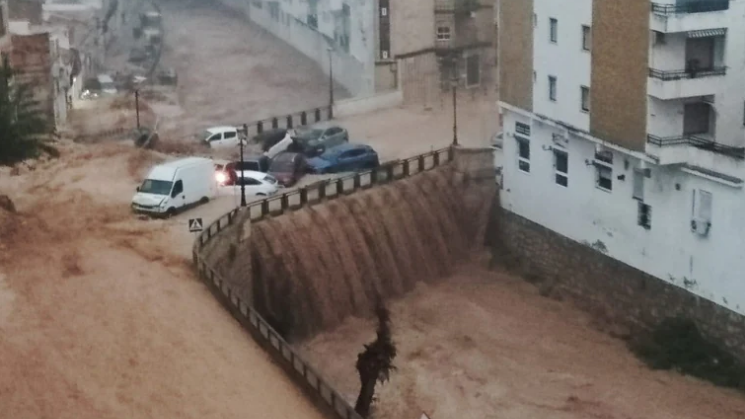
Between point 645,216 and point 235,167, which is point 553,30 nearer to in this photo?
point 645,216

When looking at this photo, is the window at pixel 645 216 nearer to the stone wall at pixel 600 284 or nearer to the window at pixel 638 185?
the window at pixel 638 185

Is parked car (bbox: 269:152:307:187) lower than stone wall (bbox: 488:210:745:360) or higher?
higher

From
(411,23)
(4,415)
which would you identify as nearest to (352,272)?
(4,415)

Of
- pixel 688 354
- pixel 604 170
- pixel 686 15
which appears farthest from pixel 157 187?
pixel 688 354

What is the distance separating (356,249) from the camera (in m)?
40.5

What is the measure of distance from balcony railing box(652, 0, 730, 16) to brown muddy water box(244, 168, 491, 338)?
1219cm

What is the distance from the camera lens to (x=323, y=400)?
28.1 meters

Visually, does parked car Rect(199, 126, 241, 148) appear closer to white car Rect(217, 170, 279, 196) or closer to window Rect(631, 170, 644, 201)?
white car Rect(217, 170, 279, 196)

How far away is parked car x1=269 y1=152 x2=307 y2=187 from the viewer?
1692 inches

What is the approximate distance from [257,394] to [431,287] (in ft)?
47.0

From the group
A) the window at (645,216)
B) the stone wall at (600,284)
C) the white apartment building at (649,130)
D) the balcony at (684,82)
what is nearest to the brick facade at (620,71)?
the white apartment building at (649,130)

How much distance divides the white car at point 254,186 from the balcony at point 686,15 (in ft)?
44.6

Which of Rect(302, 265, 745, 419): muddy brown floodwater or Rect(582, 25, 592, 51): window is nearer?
Rect(302, 265, 745, 419): muddy brown floodwater

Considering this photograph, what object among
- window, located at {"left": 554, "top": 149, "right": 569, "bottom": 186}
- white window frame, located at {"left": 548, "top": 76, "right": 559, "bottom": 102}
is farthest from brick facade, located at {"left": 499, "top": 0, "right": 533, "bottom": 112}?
window, located at {"left": 554, "top": 149, "right": 569, "bottom": 186}
